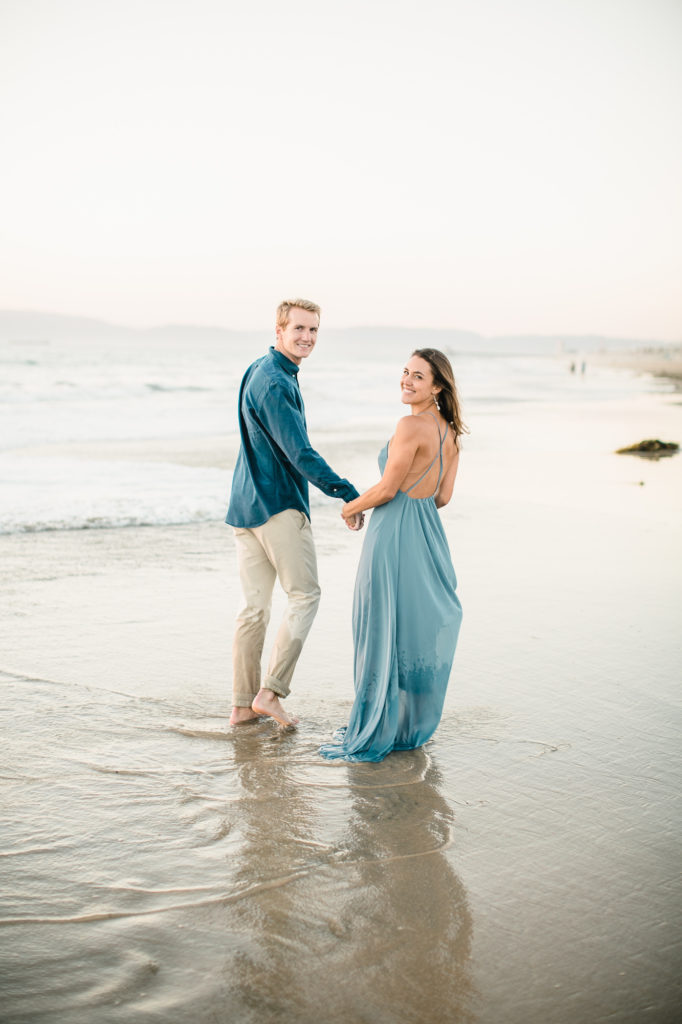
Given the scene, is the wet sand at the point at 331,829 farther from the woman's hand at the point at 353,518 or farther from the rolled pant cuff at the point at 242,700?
the woman's hand at the point at 353,518

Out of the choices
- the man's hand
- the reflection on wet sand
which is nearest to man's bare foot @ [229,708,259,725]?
the reflection on wet sand

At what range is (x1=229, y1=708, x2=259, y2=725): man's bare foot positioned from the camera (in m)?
4.13

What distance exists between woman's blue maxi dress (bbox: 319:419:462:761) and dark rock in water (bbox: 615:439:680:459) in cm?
1171

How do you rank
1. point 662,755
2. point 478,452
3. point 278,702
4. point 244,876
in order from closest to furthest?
point 244,876 < point 662,755 < point 278,702 < point 478,452

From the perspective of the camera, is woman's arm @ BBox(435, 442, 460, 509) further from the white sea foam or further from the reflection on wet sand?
the white sea foam

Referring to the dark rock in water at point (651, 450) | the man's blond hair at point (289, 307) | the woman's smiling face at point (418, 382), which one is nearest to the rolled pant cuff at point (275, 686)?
the woman's smiling face at point (418, 382)

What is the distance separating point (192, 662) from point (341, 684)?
2.88ft

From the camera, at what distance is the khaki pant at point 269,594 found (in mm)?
4098

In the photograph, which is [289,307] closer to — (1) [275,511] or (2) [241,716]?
(1) [275,511]

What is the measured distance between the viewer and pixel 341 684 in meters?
4.68

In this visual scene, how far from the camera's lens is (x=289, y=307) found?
13.4 feet

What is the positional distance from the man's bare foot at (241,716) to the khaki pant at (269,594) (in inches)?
0.9

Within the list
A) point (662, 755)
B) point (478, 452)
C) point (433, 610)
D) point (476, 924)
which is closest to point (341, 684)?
point (433, 610)

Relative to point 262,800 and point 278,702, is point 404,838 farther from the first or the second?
point 278,702
